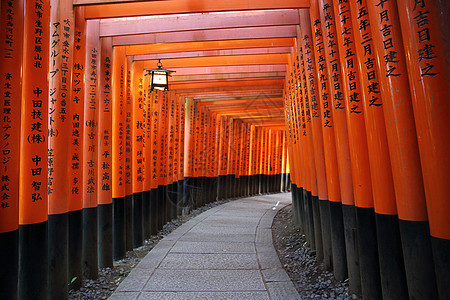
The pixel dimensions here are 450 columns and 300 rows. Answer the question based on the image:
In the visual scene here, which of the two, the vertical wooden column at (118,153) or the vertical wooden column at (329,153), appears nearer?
the vertical wooden column at (329,153)

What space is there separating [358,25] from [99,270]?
505 cm

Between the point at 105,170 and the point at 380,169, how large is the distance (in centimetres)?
424

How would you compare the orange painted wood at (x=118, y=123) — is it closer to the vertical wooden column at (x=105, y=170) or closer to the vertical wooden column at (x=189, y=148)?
the vertical wooden column at (x=105, y=170)

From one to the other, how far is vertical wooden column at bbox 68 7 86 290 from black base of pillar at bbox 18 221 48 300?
0.92 metres

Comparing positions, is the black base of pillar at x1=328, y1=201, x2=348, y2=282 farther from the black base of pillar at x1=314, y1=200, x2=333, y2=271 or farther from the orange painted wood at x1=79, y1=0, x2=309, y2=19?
the orange painted wood at x1=79, y1=0, x2=309, y2=19

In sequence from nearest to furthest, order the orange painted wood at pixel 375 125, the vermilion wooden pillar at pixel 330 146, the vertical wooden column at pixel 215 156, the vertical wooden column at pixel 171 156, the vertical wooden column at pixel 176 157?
the orange painted wood at pixel 375 125
the vermilion wooden pillar at pixel 330 146
the vertical wooden column at pixel 171 156
the vertical wooden column at pixel 176 157
the vertical wooden column at pixel 215 156

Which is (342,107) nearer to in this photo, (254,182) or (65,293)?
(65,293)

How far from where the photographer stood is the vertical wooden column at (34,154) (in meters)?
3.03

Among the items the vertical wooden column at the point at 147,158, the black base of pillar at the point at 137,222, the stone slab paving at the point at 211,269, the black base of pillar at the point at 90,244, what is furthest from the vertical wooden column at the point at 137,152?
the black base of pillar at the point at 90,244

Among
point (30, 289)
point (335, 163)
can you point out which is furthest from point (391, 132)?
point (30, 289)

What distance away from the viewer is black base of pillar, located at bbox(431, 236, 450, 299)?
6.33ft

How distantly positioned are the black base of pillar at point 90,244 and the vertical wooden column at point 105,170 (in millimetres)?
472

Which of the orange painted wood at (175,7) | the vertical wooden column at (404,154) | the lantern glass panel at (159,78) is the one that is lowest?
the vertical wooden column at (404,154)

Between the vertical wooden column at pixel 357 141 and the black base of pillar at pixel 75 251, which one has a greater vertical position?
the vertical wooden column at pixel 357 141
